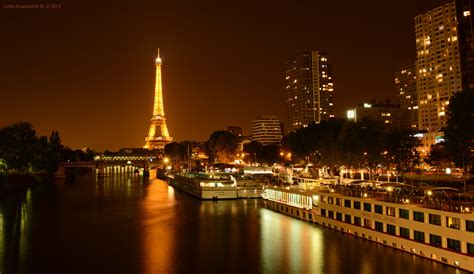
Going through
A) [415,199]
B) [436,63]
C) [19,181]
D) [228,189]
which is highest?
[436,63]

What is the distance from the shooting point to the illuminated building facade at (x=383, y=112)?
154 metres

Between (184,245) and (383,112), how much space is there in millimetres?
141411

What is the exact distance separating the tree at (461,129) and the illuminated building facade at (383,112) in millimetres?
108958

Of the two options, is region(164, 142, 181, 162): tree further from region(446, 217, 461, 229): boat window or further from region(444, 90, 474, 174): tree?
region(446, 217, 461, 229): boat window

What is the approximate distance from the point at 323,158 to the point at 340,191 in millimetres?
32468

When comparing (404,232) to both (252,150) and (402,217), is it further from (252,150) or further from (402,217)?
(252,150)

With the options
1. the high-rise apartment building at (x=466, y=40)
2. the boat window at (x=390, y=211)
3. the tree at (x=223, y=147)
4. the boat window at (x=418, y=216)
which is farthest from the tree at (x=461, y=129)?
the tree at (x=223, y=147)

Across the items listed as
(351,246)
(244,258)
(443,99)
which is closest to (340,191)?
(351,246)

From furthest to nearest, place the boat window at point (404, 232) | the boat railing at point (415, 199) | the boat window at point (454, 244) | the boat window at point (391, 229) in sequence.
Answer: the boat window at point (391, 229) → the boat window at point (404, 232) → the boat railing at point (415, 199) → the boat window at point (454, 244)

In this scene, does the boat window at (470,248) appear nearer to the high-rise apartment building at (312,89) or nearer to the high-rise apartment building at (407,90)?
the high-rise apartment building at (407,90)

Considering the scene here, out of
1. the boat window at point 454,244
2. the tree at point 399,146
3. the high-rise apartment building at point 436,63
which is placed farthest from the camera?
the high-rise apartment building at point 436,63

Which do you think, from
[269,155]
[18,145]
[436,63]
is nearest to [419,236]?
[18,145]

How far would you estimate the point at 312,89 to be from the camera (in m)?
188

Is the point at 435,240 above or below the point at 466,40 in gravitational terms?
below
